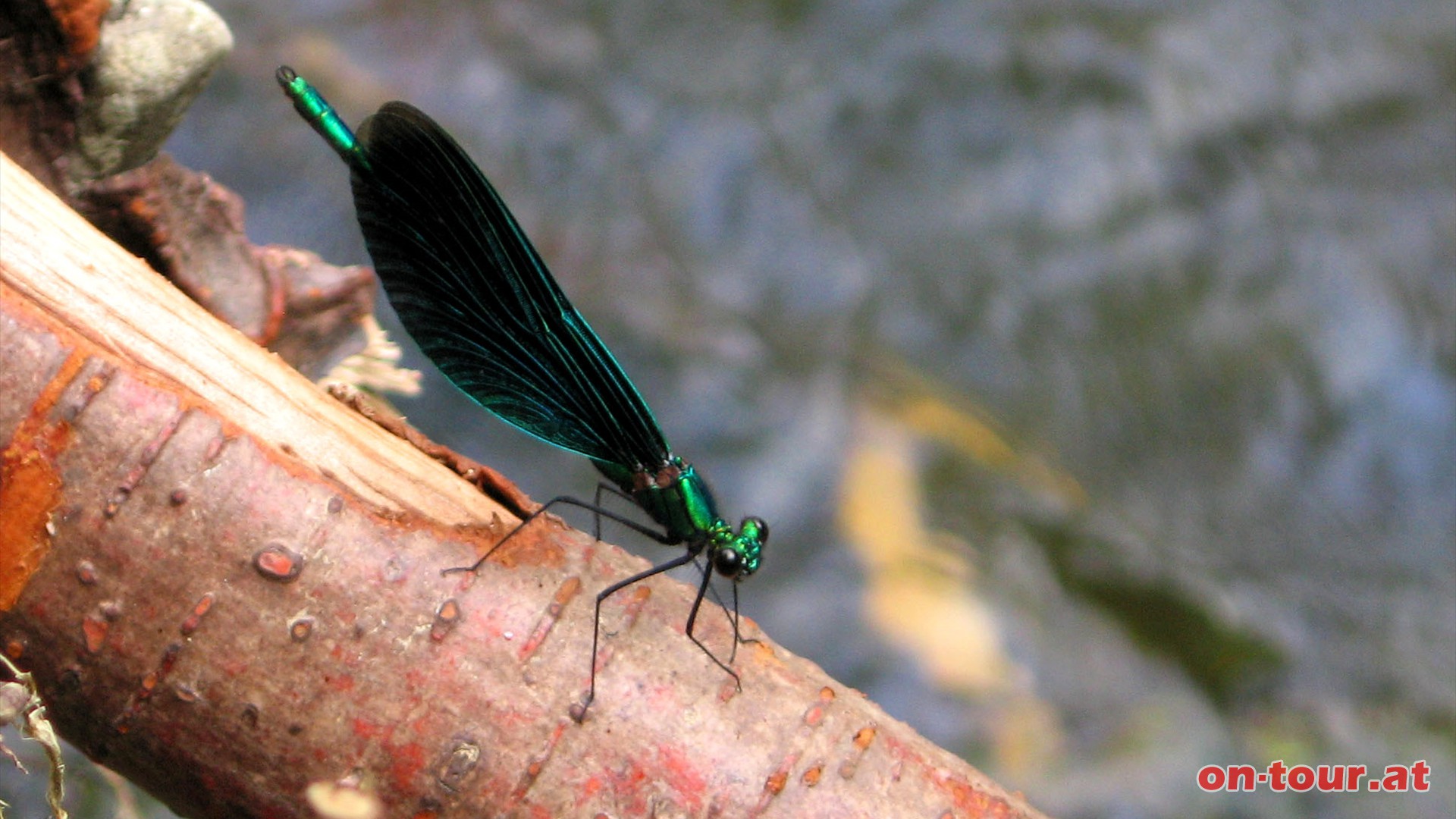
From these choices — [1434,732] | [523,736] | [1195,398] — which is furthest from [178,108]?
[1434,732]

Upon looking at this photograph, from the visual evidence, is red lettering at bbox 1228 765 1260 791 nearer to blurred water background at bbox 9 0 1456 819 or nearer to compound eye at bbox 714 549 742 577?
blurred water background at bbox 9 0 1456 819

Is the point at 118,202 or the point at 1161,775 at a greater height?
the point at 1161,775

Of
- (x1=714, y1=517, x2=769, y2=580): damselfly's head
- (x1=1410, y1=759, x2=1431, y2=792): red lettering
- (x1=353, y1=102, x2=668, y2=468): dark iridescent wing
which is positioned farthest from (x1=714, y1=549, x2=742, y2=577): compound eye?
(x1=1410, y1=759, x2=1431, y2=792): red lettering

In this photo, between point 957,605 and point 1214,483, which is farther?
point 1214,483

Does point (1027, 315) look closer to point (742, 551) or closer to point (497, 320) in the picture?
point (742, 551)

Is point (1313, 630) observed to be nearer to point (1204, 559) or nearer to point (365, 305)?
point (1204, 559)

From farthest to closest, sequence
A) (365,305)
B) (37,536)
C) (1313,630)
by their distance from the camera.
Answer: (1313,630) < (365,305) < (37,536)
